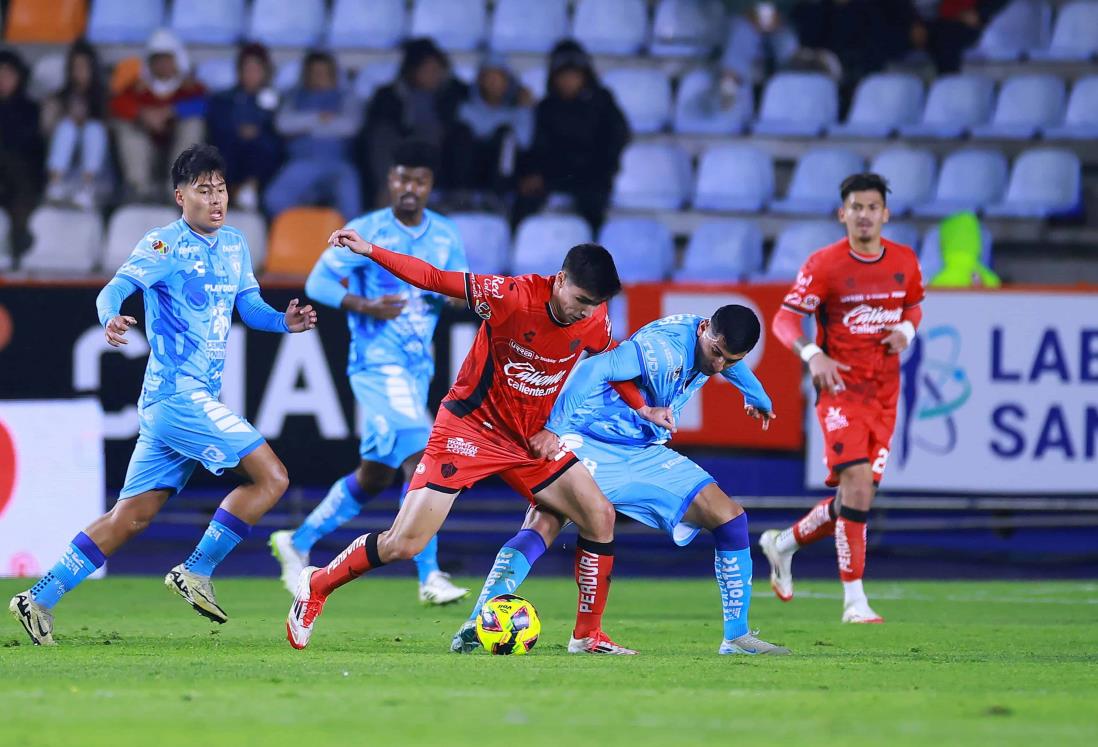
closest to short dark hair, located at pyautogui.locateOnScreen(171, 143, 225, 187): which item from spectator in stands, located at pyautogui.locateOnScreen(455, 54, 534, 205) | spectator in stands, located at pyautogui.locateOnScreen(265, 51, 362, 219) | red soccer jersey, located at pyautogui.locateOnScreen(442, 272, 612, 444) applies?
red soccer jersey, located at pyautogui.locateOnScreen(442, 272, 612, 444)

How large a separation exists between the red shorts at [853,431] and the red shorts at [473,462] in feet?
8.84

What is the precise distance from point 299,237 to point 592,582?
7.73 m

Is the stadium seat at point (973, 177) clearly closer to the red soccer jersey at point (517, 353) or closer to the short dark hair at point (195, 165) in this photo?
the red soccer jersey at point (517, 353)

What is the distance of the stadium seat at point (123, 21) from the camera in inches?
670

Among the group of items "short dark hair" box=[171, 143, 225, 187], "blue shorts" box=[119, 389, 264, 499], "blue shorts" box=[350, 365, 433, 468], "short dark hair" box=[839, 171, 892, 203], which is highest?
"short dark hair" box=[839, 171, 892, 203]

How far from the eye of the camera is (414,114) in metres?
14.7

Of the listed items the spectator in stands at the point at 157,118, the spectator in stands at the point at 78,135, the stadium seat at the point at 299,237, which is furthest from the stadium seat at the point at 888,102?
the spectator in stands at the point at 78,135

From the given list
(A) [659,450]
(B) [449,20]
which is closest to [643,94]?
(B) [449,20]

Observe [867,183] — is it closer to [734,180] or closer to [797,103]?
[734,180]

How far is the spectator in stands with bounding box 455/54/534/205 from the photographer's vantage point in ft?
48.2

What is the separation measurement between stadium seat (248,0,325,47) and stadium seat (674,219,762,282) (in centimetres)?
494

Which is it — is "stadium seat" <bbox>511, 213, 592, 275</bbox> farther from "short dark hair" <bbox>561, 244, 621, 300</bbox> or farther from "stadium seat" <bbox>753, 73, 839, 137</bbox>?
"short dark hair" <bbox>561, 244, 621, 300</bbox>

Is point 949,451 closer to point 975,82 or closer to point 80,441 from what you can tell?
point 975,82

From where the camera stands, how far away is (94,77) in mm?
15438
